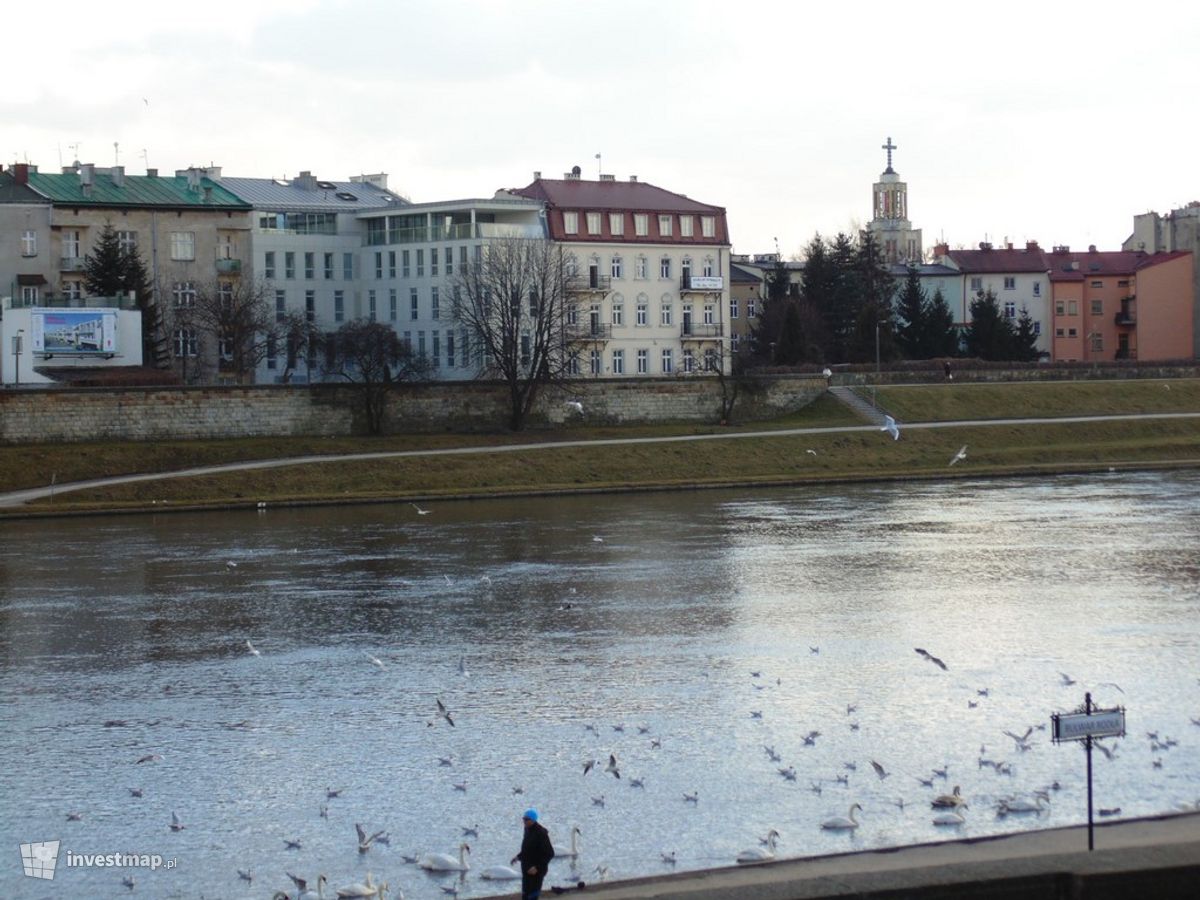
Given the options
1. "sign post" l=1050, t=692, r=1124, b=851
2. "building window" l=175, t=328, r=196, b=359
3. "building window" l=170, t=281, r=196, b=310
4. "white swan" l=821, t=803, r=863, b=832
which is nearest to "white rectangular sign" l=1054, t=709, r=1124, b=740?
"sign post" l=1050, t=692, r=1124, b=851

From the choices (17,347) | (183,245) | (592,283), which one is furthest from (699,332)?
(17,347)

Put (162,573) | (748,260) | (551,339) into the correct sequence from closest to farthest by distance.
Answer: (162,573) < (551,339) < (748,260)

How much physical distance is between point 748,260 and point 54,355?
70.8 meters

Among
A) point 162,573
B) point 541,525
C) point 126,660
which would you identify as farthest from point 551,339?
point 126,660

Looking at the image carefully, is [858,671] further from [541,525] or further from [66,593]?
[541,525]

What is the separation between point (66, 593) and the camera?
1667 inches

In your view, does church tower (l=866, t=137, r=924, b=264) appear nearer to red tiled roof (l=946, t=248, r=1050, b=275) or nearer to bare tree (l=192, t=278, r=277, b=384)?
red tiled roof (l=946, t=248, r=1050, b=275)

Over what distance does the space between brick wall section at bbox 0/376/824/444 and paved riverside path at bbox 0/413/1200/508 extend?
5209 mm

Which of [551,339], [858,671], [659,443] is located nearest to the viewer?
[858,671]

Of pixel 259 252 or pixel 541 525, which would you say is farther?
pixel 259 252

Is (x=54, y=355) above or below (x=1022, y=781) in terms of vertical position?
above

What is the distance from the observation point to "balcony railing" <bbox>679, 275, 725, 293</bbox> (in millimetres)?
102000

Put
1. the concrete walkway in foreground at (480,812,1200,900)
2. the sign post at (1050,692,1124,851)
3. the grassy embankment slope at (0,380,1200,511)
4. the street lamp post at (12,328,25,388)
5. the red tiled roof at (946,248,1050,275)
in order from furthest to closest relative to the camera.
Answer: the red tiled roof at (946,248,1050,275)
the street lamp post at (12,328,25,388)
the grassy embankment slope at (0,380,1200,511)
the sign post at (1050,692,1124,851)
the concrete walkway in foreground at (480,812,1200,900)

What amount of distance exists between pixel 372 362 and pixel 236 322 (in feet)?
31.2
